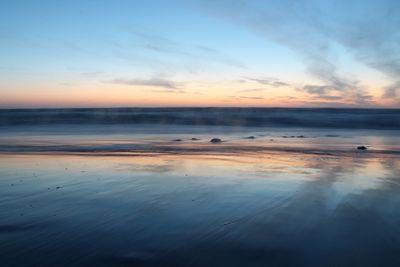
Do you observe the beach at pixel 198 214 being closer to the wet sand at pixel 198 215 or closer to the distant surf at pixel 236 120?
the wet sand at pixel 198 215

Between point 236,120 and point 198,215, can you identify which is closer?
point 198,215

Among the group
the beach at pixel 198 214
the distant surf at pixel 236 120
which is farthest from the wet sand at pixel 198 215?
the distant surf at pixel 236 120

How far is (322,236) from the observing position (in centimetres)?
404

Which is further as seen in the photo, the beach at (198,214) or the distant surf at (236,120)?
the distant surf at (236,120)

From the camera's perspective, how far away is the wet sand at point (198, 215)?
3510 millimetres

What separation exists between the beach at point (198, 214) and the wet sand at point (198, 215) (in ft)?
0.04

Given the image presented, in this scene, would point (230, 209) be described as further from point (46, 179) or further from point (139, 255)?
point (46, 179)

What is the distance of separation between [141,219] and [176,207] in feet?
2.29

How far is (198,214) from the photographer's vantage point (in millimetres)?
4828

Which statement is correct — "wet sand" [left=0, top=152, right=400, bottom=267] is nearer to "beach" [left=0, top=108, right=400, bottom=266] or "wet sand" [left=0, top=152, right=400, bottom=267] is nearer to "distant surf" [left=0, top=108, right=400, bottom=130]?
"beach" [left=0, top=108, right=400, bottom=266]

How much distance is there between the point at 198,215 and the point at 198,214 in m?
0.05

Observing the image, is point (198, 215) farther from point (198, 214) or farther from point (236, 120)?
point (236, 120)

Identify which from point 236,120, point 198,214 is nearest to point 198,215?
point 198,214

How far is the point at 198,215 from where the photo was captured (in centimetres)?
478
